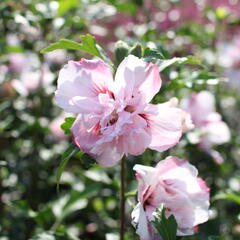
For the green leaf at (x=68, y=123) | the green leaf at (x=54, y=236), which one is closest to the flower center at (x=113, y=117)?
the green leaf at (x=68, y=123)

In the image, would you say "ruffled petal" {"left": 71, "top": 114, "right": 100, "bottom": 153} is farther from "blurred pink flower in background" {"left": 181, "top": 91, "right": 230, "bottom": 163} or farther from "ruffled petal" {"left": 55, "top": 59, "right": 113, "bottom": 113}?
"blurred pink flower in background" {"left": 181, "top": 91, "right": 230, "bottom": 163}

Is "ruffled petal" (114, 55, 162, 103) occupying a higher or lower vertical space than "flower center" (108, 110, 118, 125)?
higher

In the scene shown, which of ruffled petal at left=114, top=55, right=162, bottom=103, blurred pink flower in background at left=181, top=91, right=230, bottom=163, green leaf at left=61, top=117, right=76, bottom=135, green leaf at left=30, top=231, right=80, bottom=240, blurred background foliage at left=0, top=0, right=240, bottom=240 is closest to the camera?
ruffled petal at left=114, top=55, right=162, bottom=103

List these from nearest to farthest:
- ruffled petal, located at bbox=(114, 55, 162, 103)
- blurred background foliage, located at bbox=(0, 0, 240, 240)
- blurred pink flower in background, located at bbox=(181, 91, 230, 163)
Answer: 1. ruffled petal, located at bbox=(114, 55, 162, 103)
2. blurred background foliage, located at bbox=(0, 0, 240, 240)
3. blurred pink flower in background, located at bbox=(181, 91, 230, 163)

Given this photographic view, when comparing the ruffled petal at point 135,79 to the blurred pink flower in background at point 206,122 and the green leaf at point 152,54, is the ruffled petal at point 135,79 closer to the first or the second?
the green leaf at point 152,54

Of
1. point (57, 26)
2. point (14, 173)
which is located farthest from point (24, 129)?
point (57, 26)

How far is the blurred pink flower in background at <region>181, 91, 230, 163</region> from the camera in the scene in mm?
1814

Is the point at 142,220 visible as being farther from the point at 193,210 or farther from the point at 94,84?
the point at 94,84

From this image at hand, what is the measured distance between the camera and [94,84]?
1.06m

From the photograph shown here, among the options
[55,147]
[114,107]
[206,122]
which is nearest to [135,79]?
[114,107]

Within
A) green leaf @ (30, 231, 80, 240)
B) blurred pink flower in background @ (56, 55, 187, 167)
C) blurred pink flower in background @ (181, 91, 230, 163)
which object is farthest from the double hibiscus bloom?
blurred pink flower in background @ (181, 91, 230, 163)

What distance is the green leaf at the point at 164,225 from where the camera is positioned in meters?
1.03

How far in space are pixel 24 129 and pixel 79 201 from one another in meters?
0.31

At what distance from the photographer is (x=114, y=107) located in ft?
3.39
